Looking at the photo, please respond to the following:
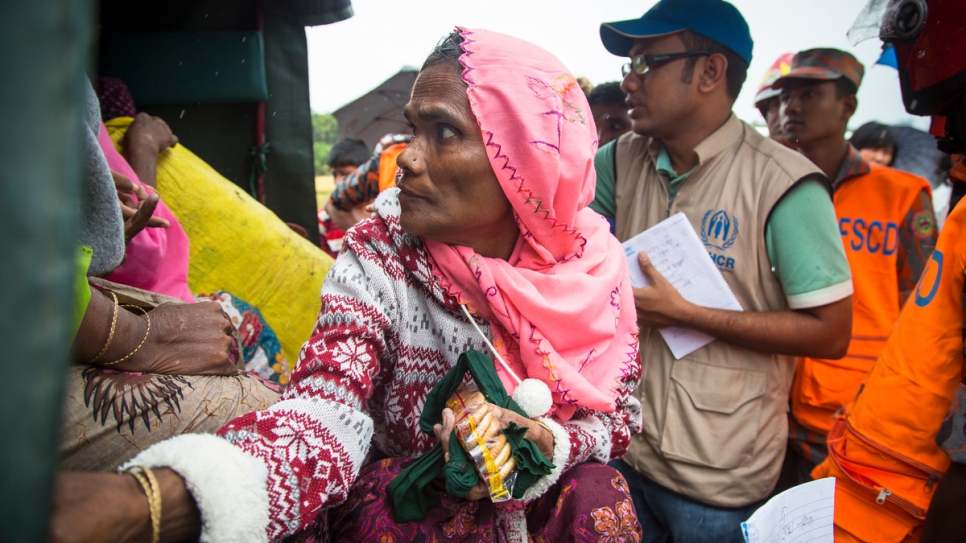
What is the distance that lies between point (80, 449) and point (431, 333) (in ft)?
2.51

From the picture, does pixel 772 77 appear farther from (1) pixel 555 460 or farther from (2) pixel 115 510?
(2) pixel 115 510

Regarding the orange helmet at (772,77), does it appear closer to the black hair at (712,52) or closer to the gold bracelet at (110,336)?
the black hair at (712,52)

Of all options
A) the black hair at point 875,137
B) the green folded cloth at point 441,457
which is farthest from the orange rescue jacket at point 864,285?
the black hair at point 875,137

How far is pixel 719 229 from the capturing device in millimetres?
2268

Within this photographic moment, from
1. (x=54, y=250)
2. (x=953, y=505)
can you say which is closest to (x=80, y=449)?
(x=54, y=250)

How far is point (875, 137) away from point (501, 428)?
5.79m

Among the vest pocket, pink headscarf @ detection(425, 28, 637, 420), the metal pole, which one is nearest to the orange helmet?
the vest pocket

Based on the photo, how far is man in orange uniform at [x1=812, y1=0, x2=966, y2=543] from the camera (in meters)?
1.62

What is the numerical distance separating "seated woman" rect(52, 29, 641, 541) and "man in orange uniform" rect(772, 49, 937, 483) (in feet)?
6.07

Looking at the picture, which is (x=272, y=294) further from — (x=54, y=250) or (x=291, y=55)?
(x=54, y=250)

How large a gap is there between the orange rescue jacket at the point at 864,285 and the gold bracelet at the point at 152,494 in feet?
9.39

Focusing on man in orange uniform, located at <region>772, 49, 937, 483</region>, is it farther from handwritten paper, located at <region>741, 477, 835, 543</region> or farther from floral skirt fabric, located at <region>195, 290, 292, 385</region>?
floral skirt fabric, located at <region>195, 290, 292, 385</region>

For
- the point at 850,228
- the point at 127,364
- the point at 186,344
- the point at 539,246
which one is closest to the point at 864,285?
the point at 850,228

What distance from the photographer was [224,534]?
96 centimetres
